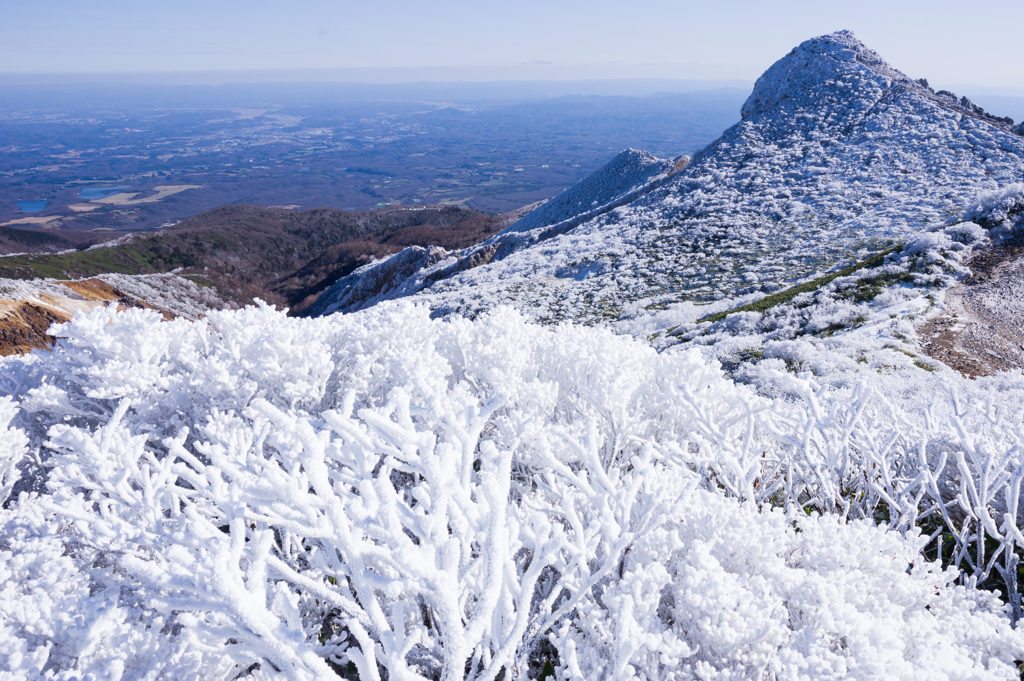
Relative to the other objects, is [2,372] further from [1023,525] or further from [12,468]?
Result: [1023,525]

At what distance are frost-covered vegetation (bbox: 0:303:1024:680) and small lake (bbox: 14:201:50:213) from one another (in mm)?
214735

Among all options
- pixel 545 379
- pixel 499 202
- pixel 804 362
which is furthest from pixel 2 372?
pixel 499 202

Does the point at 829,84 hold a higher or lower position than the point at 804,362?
higher

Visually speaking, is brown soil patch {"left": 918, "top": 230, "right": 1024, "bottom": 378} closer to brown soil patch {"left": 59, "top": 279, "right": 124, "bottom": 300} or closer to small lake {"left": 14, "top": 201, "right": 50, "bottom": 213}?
brown soil patch {"left": 59, "top": 279, "right": 124, "bottom": 300}

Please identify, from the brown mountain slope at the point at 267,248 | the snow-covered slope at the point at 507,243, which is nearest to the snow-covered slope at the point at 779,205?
the snow-covered slope at the point at 507,243

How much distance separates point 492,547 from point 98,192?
242902 mm

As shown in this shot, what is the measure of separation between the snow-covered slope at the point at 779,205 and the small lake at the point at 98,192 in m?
200

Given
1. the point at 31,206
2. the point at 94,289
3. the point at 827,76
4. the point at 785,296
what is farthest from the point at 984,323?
the point at 31,206

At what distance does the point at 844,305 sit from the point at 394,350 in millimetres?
11764

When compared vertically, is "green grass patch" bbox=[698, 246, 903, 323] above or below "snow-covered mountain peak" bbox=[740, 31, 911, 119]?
below

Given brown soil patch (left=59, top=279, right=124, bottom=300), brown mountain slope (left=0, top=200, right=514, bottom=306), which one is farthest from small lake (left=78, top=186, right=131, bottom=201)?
brown soil patch (left=59, top=279, right=124, bottom=300)

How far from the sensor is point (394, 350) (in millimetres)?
6188

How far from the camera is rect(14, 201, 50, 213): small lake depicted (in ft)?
504

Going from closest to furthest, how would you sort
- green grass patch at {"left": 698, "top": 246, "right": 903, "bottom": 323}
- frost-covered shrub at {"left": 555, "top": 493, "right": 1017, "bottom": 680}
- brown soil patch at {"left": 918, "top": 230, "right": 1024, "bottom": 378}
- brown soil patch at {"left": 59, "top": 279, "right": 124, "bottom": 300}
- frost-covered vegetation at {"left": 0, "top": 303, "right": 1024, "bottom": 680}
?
frost-covered vegetation at {"left": 0, "top": 303, "right": 1024, "bottom": 680}
frost-covered shrub at {"left": 555, "top": 493, "right": 1017, "bottom": 680}
brown soil patch at {"left": 918, "top": 230, "right": 1024, "bottom": 378}
green grass patch at {"left": 698, "top": 246, "right": 903, "bottom": 323}
brown soil patch at {"left": 59, "top": 279, "right": 124, "bottom": 300}
